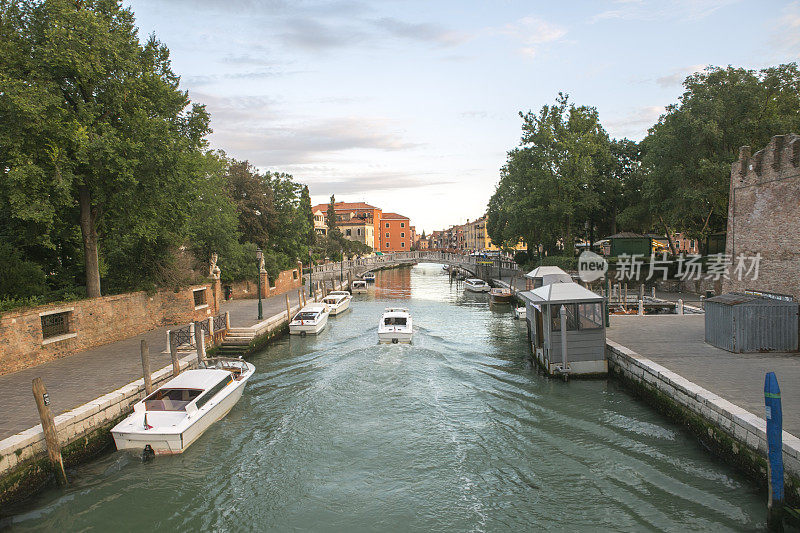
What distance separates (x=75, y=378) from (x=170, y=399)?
311cm

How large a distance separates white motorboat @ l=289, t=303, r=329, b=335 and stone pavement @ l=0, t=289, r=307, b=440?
6.39 m

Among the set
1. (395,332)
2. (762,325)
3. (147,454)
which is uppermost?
(762,325)

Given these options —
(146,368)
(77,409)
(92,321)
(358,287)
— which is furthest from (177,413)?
(358,287)

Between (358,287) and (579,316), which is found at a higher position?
(579,316)

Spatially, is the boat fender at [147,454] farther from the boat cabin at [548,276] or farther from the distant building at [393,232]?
the distant building at [393,232]

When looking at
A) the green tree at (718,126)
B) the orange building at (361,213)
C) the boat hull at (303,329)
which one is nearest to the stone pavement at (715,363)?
the green tree at (718,126)

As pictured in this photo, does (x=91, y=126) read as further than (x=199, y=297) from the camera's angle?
No

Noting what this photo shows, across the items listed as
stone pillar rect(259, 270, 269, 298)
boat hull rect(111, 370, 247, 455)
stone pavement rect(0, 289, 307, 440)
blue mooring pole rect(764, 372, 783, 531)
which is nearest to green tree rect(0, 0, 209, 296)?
stone pavement rect(0, 289, 307, 440)

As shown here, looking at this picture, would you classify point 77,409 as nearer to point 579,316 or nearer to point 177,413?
point 177,413

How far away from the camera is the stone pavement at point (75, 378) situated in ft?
29.3

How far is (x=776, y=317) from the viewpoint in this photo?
12.0 meters

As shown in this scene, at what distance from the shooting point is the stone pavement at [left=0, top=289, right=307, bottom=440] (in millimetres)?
8945

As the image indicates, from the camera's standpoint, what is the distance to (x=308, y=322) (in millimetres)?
21984

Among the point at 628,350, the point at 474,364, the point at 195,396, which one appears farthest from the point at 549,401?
the point at 195,396
